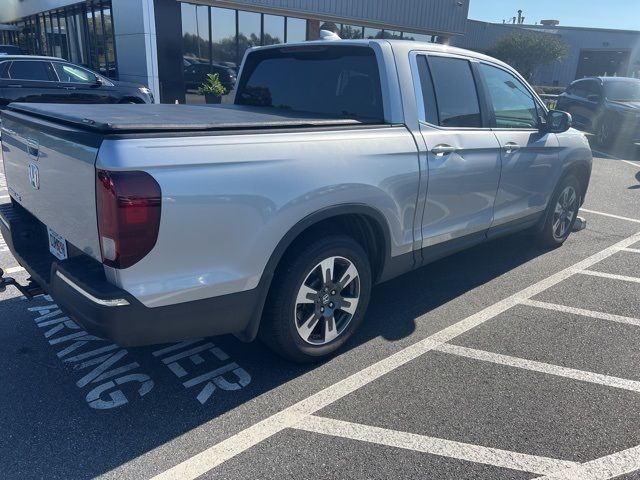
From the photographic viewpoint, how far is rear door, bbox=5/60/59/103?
34.7 ft

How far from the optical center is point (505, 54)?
36781mm

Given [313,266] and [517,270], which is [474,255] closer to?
[517,270]

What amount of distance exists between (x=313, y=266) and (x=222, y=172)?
2.76ft

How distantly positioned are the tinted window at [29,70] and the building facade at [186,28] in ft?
14.1

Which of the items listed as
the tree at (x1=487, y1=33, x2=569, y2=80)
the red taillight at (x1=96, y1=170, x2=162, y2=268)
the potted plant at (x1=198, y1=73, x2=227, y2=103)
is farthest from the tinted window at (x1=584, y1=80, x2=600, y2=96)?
the tree at (x1=487, y1=33, x2=569, y2=80)

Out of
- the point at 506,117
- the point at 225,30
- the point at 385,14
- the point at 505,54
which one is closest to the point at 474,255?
the point at 506,117

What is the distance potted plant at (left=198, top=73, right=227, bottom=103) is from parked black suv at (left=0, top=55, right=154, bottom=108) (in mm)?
3916

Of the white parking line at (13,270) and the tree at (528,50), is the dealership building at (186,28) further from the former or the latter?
the tree at (528,50)

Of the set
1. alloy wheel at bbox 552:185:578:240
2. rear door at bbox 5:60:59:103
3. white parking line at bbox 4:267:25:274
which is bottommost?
white parking line at bbox 4:267:25:274

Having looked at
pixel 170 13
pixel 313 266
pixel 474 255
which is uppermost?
pixel 170 13

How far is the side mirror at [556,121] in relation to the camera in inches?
191

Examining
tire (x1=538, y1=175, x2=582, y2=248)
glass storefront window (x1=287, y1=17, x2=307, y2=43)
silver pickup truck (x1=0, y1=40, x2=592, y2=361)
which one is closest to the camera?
silver pickup truck (x1=0, y1=40, x2=592, y2=361)

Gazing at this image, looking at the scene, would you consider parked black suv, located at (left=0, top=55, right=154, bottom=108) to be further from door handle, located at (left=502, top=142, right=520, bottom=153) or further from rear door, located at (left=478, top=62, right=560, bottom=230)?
door handle, located at (left=502, top=142, right=520, bottom=153)

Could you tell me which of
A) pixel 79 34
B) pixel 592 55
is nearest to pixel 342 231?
pixel 79 34
